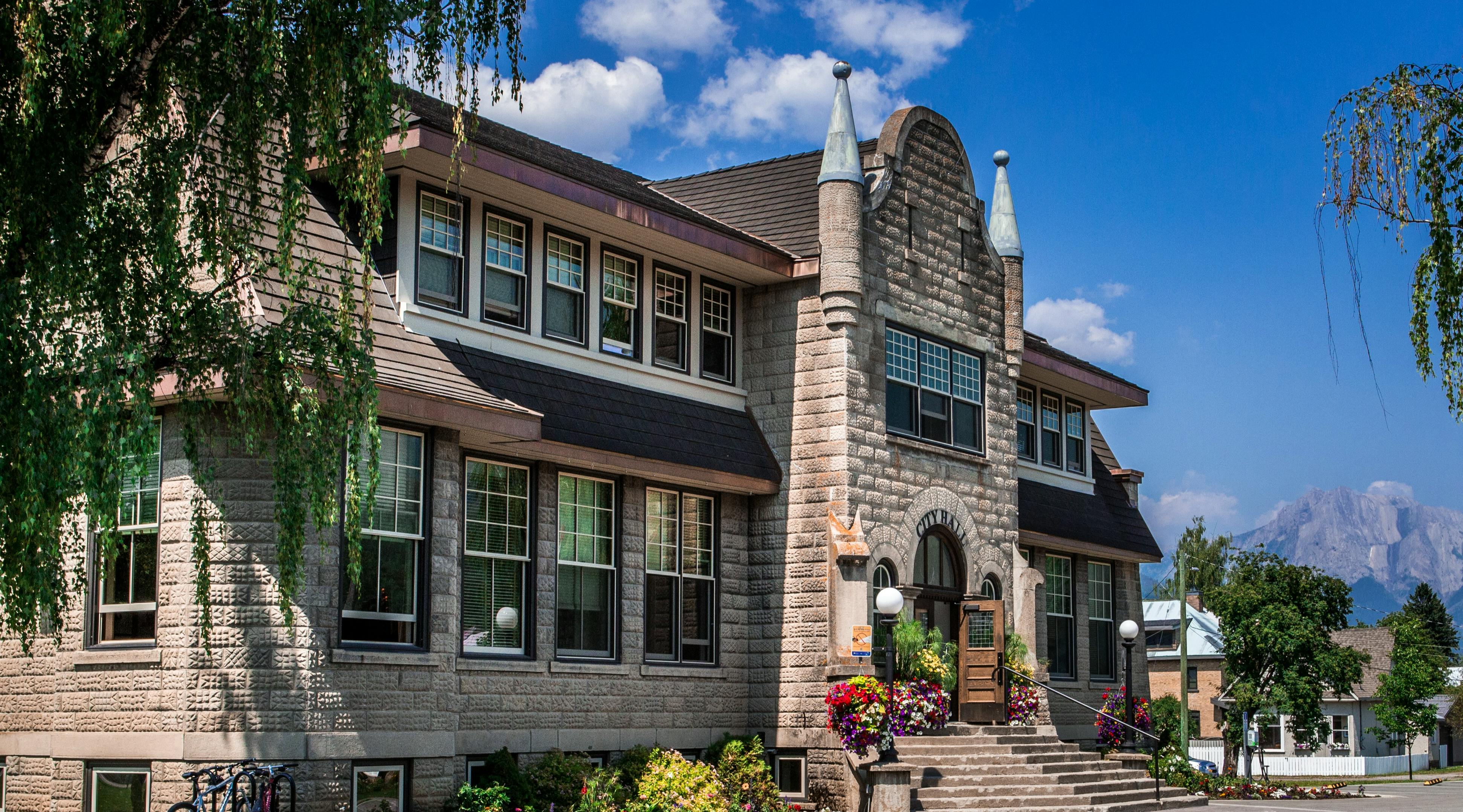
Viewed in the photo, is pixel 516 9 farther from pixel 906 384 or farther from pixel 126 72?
pixel 906 384

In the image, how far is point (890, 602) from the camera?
18062 millimetres

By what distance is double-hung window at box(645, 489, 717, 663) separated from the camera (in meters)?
18.6

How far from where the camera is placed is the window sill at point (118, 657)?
13.3 m

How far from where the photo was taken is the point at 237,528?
13250 millimetres

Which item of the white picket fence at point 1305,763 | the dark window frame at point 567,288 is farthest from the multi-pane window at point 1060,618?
the white picket fence at point 1305,763

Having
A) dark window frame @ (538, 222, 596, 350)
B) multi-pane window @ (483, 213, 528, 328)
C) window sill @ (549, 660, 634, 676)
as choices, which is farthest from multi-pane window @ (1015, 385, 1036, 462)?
multi-pane window @ (483, 213, 528, 328)

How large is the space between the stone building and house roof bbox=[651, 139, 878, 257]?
66 mm

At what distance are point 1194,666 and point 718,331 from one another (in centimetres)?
4688

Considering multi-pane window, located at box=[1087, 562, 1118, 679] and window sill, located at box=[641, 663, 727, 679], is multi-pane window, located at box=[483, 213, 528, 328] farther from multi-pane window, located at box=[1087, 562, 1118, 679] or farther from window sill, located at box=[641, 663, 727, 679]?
multi-pane window, located at box=[1087, 562, 1118, 679]

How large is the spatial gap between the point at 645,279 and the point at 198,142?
29.9ft

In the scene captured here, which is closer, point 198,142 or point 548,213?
point 198,142

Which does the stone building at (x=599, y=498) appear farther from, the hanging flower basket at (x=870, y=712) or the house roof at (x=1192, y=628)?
the house roof at (x=1192, y=628)

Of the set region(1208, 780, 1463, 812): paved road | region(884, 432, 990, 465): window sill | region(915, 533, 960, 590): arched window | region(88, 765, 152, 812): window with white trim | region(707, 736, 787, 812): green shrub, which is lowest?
region(1208, 780, 1463, 812): paved road

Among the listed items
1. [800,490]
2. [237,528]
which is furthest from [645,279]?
[237,528]
